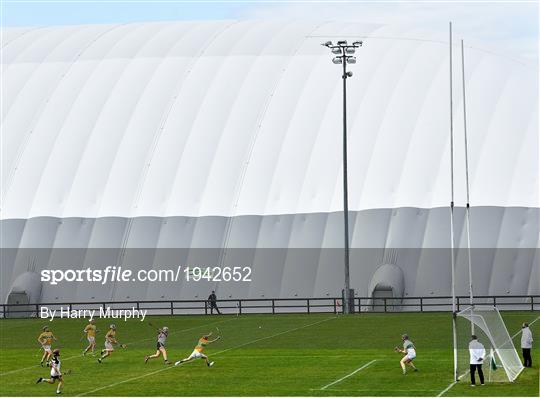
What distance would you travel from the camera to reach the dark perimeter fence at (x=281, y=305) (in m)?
62.0

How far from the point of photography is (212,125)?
7275cm

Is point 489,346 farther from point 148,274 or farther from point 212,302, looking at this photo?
point 148,274

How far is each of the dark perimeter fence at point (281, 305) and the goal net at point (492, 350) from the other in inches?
842

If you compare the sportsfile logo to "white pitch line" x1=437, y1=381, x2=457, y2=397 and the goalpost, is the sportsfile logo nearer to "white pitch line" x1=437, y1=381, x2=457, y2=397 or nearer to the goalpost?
the goalpost

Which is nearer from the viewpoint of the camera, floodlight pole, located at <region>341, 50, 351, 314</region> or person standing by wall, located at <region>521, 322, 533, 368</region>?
person standing by wall, located at <region>521, 322, 533, 368</region>

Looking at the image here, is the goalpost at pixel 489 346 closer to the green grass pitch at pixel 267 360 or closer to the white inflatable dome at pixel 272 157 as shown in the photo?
the green grass pitch at pixel 267 360

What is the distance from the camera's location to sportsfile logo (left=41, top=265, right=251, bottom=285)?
217ft

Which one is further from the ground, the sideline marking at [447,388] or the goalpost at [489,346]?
the goalpost at [489,346]

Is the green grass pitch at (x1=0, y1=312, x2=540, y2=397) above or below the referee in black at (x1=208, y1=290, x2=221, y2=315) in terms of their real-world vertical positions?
below

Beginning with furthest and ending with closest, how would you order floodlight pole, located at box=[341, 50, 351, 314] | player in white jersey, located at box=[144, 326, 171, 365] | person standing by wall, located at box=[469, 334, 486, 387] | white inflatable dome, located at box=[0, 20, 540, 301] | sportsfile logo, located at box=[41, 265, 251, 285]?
sportsfile logo, located at box=[41, 265, 251, 285] < white inflatable dome, located at box=[0, 20, 540, 301] < floodlight pole, located at box=[341, 50, 351, 314] < player in white jersey, located at box=[144, 326, 171, 365] < person standing by wall, located at box=[469, 334, 486, 387]

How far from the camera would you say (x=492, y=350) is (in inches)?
1441

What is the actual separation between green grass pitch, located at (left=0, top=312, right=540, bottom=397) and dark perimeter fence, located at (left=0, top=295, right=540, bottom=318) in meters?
2.31

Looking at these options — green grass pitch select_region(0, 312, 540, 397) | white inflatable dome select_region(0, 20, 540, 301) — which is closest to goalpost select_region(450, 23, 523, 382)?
green grass pitch select_region(0, 312, 540, 397)


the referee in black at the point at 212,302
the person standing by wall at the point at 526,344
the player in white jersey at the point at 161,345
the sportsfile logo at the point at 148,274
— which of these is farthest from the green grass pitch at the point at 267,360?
the sportsfile logo at the point at 148,274
